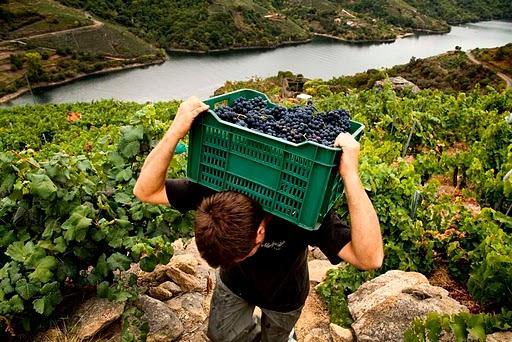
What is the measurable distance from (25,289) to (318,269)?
3091 mm

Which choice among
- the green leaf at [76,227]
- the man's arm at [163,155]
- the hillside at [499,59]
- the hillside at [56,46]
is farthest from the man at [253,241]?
the hillside at [56,46]

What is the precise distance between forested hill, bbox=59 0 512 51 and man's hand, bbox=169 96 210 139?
82.2 meters

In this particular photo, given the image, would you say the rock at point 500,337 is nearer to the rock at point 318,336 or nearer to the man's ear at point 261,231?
the rock at point 318,336

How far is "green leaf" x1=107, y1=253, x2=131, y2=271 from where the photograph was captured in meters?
2.98

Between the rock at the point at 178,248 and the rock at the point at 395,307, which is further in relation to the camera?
the rock at the point at 178,248

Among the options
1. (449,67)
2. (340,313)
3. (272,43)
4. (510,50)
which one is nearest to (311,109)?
(340,313)

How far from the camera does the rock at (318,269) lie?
4.53 metres

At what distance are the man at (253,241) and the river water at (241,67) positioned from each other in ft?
175

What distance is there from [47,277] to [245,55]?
269 ft

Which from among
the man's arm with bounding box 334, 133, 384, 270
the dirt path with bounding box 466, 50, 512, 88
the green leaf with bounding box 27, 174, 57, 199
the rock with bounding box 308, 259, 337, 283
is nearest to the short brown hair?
the man's arm with bounding box 334, 133, 384, 270

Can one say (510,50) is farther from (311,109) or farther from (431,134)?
(311,109)

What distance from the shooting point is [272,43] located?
294 feet

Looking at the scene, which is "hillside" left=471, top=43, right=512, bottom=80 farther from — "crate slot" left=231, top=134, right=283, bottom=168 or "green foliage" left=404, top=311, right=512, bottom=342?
"crate slot" left=231, top=134, right=283, bottom=168

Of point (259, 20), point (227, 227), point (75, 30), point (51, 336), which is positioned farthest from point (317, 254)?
point (259, 20)
